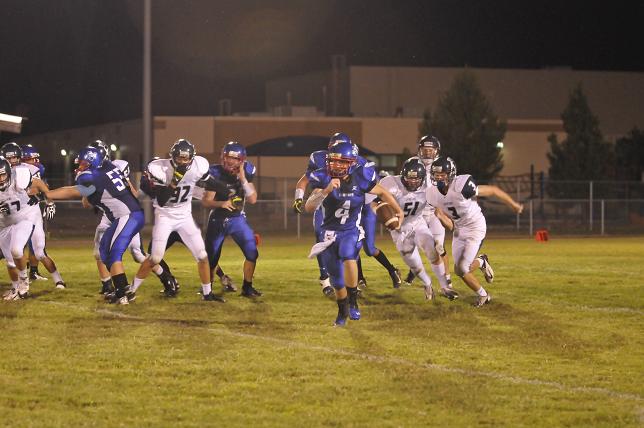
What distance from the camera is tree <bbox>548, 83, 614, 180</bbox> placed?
127 feet

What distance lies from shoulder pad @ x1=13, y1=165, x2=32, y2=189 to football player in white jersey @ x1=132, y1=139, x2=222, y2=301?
5.44 feet

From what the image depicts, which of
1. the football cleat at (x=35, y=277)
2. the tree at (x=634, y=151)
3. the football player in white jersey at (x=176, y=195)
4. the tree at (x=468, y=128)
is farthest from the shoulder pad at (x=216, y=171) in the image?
the tree at (x=634, y=151)

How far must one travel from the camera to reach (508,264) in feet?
61.3

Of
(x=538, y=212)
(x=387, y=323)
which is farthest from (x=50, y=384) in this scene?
(x=538, y=212)

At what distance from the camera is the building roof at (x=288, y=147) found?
44.2m

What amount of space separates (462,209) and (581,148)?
1077 inches

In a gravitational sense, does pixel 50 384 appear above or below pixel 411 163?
below

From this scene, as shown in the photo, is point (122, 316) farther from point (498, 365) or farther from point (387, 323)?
point (498, 365)

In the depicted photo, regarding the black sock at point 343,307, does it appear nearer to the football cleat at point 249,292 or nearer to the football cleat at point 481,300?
the football cleat at point 481,300

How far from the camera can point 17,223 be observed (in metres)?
13.0

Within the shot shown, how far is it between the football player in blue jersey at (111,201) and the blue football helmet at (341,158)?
3.06 m

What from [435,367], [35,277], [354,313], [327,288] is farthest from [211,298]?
[435,367]

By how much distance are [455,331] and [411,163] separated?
300cm

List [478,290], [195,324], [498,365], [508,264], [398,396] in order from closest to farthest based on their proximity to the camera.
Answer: [398,396]
[498,365]
[195,324]
[478,290]
[508,264]
